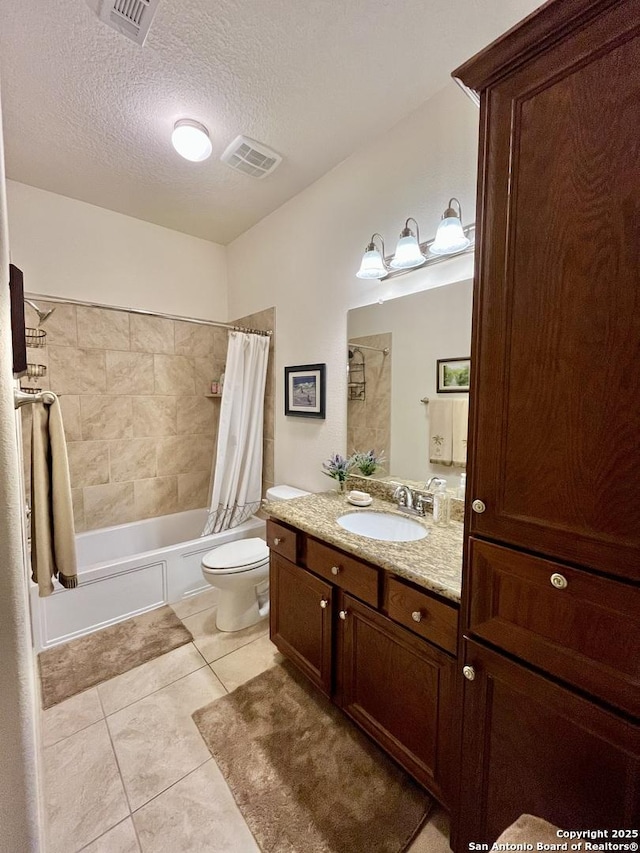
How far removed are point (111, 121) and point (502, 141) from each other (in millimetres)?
1997

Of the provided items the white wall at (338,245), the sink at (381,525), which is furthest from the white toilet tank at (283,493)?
the sink at (381,525)

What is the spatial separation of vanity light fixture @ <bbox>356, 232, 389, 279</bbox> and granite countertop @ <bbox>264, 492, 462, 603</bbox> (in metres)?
1.23

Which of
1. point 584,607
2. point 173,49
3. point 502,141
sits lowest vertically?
point 584,607

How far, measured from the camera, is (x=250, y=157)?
6.43 feet

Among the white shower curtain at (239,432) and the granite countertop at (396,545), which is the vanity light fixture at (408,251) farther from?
the white shower curtain at (239,432)

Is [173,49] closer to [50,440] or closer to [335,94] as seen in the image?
[335,94]

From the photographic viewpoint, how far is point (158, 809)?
116 centimetres

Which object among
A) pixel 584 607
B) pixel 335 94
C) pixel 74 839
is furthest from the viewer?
pixel 335 94

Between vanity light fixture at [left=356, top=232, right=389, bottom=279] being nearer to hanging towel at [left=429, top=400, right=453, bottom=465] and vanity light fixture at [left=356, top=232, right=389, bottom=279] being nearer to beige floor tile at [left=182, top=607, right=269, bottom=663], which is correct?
hanging towel at [left=429, top=400, right=453, bottom=465]

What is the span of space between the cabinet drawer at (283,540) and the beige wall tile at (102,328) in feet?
6.56

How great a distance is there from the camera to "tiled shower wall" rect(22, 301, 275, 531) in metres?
2.47

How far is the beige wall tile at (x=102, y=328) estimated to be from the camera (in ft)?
8.20

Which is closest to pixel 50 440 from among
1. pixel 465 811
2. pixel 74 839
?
pixel 74 839

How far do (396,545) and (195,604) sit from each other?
1804 mm
